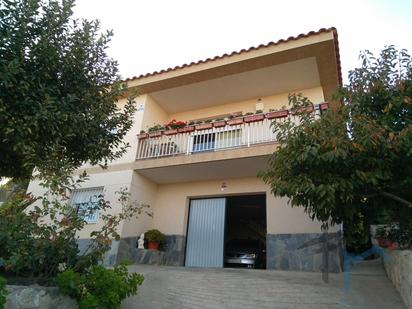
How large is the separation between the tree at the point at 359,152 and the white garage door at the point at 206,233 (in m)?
4.83

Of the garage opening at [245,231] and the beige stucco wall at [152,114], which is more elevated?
the beige stucco wall at [152,114]

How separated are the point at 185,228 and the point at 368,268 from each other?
18.3 ft

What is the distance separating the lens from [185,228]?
33.8ft

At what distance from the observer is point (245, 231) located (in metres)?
16.5

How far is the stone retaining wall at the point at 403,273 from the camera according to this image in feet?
15.0

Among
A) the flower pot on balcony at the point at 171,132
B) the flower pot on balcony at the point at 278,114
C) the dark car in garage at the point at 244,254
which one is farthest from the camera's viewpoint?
the flower pot on balcony at the point at 171,132

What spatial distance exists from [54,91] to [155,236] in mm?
6159

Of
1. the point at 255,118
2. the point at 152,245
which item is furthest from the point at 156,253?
the point at 255,118

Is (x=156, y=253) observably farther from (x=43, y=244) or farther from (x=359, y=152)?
(x=359, y=152)

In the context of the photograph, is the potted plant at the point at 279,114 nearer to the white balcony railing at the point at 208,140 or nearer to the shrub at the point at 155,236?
the white balcony railing at the point at 208,140

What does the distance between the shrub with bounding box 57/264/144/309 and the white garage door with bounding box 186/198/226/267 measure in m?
5.17

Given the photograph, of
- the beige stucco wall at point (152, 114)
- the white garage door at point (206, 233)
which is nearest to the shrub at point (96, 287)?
the white garage door at point (206, 233)

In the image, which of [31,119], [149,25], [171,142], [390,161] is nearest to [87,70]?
[31,119]

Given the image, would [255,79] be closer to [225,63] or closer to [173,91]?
[225,63]
